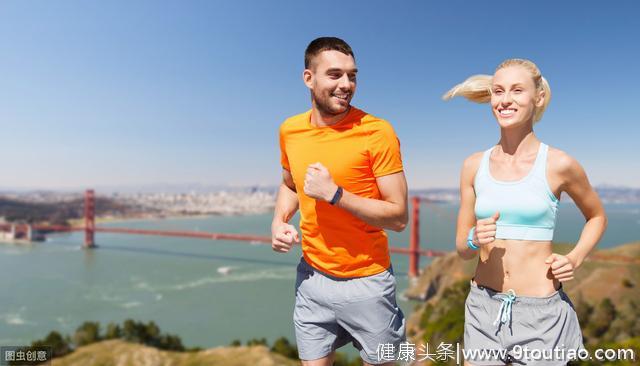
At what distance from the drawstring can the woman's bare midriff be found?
0.02 m

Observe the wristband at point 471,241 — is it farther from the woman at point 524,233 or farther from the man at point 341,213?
the man at point 341,213

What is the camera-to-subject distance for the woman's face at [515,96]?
1.25 m

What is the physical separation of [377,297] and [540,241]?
0.50m

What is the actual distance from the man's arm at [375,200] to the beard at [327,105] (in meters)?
0.20

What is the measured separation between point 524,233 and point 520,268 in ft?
0.35

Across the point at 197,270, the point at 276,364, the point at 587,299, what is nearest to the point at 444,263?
the point at 587,299

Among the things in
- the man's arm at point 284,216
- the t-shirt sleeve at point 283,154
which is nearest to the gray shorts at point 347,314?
the man's arm at point 284,216

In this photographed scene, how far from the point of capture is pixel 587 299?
1745 cm

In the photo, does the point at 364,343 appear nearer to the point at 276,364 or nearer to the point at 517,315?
the point at 517,315

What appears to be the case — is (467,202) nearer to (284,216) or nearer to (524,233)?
(524,233)

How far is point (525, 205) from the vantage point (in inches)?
48.4

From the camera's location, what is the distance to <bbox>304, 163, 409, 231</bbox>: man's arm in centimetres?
121

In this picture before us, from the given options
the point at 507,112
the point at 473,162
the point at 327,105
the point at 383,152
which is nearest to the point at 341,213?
the point at 383,152

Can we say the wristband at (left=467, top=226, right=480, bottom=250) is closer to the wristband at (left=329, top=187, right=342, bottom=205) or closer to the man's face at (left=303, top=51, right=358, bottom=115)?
the wristband at (left=329, top=187, right=342, bottom=205)
